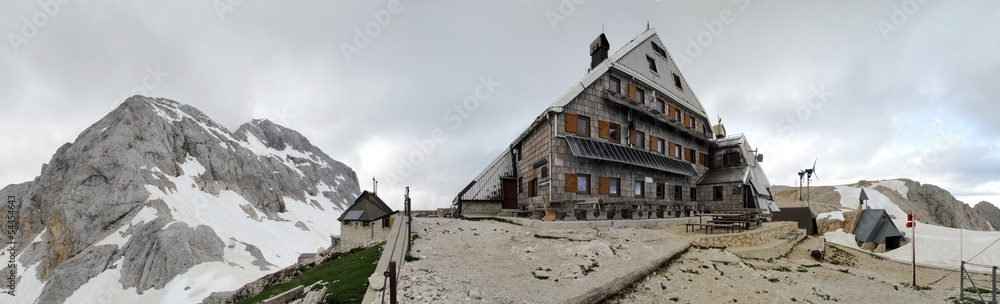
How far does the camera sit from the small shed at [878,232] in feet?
103

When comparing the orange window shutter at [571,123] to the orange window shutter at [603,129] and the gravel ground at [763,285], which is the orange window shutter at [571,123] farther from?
the gravel ground at [763,285]

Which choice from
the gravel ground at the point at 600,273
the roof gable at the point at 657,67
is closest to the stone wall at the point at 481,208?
the gravel ground at the point at 600,273

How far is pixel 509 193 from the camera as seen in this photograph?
99.7 ft

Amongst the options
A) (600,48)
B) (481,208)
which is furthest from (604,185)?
(600,48)

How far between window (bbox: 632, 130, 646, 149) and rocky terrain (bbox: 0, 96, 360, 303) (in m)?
60.4

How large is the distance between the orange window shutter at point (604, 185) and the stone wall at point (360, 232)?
14861mm

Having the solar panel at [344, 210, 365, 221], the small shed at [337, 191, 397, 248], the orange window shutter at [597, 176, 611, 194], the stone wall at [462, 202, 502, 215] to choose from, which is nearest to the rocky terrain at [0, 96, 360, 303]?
the small shed at [337, 191, 397, 248]

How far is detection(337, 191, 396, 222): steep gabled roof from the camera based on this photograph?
28.4m

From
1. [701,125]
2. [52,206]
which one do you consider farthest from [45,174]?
A: [701,125]

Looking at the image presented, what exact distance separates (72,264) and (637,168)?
92.0 m

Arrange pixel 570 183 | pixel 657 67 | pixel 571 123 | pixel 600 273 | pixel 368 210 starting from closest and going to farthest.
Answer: pixel 600 273 → pixel 570 183 → pixel 571 123 → pixel 368 210 → pixel 657 67

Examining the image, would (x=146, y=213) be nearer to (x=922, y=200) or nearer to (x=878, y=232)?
(x=878, y=232)

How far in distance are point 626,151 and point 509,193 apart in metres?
9.16

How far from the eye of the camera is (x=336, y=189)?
605 ft
